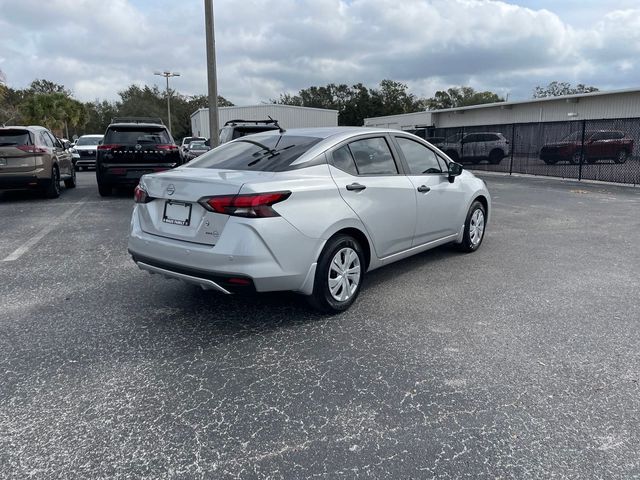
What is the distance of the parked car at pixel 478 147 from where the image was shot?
773 inches

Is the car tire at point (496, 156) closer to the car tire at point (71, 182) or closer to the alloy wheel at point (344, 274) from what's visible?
the car tire at point (71, 182)

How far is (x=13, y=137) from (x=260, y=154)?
28.6 feet

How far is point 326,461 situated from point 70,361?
202 centimetres

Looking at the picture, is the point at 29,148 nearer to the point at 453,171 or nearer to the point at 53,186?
the point at 53,186

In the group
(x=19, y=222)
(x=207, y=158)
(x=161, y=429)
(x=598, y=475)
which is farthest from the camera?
(x=19, y=222)

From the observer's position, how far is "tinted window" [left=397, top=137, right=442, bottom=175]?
519 cm

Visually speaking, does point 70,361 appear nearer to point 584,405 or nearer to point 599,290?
point 584,405

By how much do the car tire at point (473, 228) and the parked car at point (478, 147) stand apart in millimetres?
14128

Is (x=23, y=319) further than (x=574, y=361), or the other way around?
(x=23, y=319)

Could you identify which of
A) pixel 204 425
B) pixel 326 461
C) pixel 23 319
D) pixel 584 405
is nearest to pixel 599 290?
pixel 584 405

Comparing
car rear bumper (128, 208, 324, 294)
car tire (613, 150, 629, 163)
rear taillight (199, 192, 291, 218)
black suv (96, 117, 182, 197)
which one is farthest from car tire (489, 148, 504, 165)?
rear taillight (199, 192, 291, 218)

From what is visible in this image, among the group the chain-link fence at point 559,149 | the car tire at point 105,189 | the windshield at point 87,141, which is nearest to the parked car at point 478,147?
the chain-link fence at point 559,149

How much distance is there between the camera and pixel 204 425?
2.69 m

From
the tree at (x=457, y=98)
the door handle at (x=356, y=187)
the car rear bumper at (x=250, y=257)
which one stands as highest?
the tree at (x=457, y=98)
